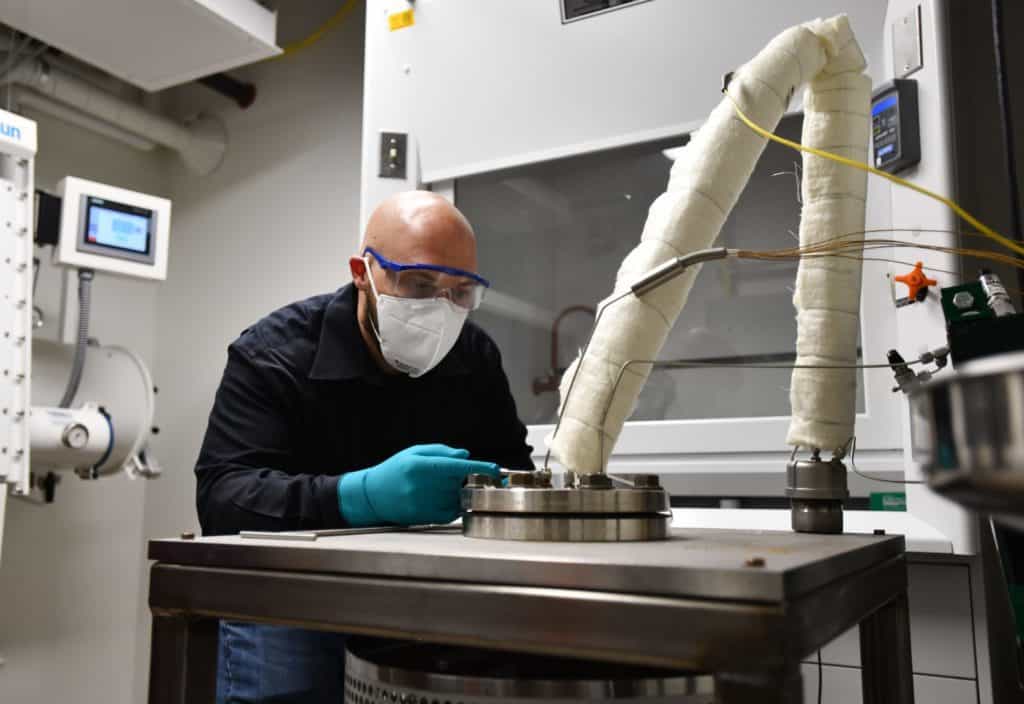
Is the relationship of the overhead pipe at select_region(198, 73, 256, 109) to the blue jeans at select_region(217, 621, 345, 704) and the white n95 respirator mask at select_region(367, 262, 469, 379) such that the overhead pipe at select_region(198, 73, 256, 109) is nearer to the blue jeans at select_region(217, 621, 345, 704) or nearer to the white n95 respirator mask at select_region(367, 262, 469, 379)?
the white n95 respirator mask at select_region(367, 262, 469, 379)

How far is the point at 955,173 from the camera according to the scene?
3.80 ft

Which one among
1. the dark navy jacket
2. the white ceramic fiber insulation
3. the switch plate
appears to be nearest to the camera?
the white ceramic fiber insulation

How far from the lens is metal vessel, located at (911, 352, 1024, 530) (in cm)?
30

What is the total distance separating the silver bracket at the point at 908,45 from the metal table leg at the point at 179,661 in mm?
1254

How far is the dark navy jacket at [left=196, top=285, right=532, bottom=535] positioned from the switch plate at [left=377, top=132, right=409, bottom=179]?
619 millimetres

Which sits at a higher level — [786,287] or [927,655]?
[786,287]

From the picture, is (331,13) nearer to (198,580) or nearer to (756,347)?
(756,347)

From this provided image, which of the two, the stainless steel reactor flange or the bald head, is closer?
the stainless steel reactor flange

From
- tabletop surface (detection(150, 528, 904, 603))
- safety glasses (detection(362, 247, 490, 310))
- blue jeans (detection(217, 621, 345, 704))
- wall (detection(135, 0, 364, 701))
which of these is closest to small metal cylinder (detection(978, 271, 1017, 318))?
tabletop surface (detection(150, 528, 904, 603))

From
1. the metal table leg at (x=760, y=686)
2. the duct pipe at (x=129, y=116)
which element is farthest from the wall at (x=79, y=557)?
the metal table leg at (x=760, y=686)

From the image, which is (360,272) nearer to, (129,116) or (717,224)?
(717,224)

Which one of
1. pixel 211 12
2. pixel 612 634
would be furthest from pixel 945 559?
pixel 211 12

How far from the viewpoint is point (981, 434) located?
12.4 inches

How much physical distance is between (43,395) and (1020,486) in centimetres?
296
